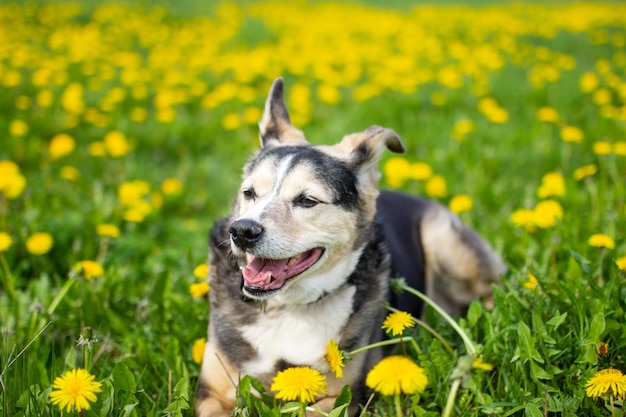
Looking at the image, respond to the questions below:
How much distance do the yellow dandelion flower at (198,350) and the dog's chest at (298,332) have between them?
0.30 metres

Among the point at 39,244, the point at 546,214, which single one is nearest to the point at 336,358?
the point at 546,214

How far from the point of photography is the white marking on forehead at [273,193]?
271cm

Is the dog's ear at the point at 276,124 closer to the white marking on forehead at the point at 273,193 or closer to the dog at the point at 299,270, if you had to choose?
the dog at the point at 299,270

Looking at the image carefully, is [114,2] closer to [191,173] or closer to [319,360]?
[191,173]

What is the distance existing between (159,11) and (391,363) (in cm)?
1244

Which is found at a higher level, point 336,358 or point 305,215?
point 305,215

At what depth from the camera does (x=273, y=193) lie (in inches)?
113

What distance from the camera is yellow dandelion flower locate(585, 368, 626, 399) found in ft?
6.98

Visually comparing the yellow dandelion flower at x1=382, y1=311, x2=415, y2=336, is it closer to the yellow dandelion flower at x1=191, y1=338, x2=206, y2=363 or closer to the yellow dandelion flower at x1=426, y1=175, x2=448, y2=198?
the yellow dandelion flower at x1=191, y1=338, x2=206, y2=363


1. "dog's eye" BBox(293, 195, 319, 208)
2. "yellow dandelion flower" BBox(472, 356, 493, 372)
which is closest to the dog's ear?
"dog's eye" BBox(293, 195, 319, 208)

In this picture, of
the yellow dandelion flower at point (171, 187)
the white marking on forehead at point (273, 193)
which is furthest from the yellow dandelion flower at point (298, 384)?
the yellow dandelion flower at point (171, 187)

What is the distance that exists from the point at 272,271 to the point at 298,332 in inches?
14.6

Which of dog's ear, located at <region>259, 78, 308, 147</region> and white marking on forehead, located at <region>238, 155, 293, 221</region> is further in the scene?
dog's ear, located at <region>259, 78, 308, 147</region>

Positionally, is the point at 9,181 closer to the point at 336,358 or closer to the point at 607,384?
the point at 336,358
